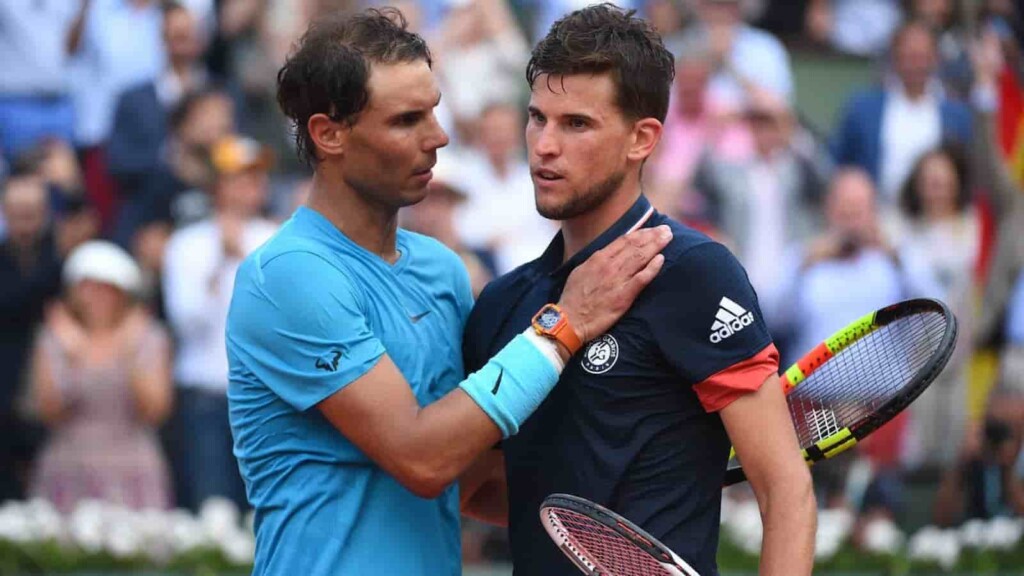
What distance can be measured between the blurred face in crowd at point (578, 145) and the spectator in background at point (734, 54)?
665cm

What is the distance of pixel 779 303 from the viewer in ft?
32.3

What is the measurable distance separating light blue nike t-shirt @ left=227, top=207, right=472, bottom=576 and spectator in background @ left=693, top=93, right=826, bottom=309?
6.00m

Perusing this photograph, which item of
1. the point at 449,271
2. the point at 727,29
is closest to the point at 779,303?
the point at 727,29

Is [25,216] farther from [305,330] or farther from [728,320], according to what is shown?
[728,320]

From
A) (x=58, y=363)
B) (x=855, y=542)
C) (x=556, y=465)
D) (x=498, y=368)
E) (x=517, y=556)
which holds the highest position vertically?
(x=498, y=368)

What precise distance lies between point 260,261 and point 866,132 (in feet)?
24.0

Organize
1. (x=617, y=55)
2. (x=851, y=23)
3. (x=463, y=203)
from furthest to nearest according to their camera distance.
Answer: (x=851, y=23) < (x=463, y=203) < (x=617, y=55)

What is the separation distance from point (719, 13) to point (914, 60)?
1.32 m

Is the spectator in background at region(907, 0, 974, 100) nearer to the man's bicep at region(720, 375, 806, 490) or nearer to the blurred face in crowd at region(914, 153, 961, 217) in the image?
the blurred face in crowd at region(914, 153, 961, 217)

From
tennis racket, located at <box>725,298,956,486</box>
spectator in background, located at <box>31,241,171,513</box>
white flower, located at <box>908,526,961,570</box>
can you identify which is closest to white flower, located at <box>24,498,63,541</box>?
spectator in background, located at <box>31,241,171,513</box>

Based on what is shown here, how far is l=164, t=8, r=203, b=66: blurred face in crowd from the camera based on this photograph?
1008 cm

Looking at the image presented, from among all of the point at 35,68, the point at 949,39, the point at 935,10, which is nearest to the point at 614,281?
the point at 35,68

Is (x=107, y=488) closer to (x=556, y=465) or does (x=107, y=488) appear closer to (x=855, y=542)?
(x=855, y=542)

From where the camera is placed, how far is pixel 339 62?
4.07 metres
